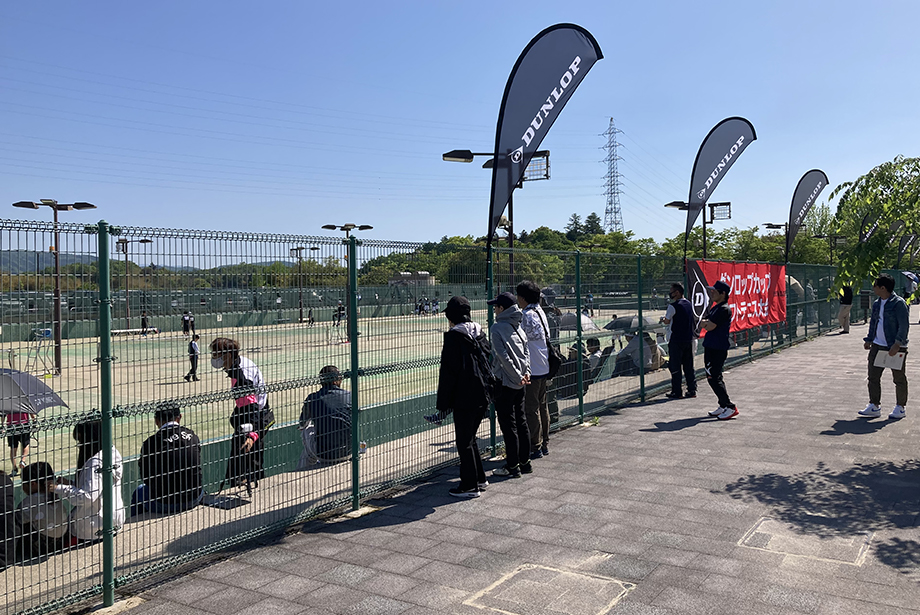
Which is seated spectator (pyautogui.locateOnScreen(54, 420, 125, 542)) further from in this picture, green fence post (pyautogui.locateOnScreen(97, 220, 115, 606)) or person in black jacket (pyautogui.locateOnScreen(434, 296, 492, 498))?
person in black jacket (pyautogui.locateOnScreen(434, 296, 492, 498))

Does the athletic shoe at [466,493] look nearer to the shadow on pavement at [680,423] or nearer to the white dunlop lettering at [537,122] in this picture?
the shadow on pavement at [680,423]

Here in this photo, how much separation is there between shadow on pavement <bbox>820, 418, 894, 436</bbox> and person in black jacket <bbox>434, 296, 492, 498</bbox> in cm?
473

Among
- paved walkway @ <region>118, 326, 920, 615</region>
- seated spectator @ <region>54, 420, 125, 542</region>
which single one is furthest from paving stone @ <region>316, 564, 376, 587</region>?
seated spectator @ <region>54, 420, 125, 542</region>

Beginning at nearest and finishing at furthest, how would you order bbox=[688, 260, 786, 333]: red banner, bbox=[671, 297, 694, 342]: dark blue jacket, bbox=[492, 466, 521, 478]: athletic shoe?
1. bbox=[492, 466, 521, 478]: athletic shoe
2. bbox=[671, 297, 694, 342]: dark blue jacket
3. bbox=[688, 260, 786, 333]: red banner

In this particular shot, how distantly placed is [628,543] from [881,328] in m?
6.01

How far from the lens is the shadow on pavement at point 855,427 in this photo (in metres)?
8.59

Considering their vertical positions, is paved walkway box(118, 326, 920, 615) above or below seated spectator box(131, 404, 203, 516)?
below

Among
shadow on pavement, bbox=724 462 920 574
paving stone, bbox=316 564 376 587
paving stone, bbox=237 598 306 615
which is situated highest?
shadow on pavement, bbox=724 462 920 574

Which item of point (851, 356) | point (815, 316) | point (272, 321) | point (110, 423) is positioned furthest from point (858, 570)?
point (815, 316)

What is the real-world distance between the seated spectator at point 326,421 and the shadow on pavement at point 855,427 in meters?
5.86

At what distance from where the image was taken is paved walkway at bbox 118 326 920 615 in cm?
423

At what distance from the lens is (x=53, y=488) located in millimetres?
4734

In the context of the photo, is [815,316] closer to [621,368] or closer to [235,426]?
[621,368]

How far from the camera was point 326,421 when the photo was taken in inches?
241
